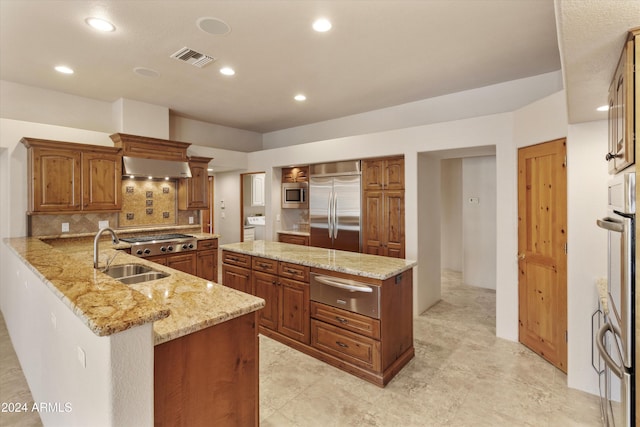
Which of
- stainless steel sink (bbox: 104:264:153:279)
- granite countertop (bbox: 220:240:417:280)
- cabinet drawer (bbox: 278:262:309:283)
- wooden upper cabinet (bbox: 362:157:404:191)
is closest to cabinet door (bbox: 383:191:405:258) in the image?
wooden upper cabinet (bbox: 362:157:404:191)

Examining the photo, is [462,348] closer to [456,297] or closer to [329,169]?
[456,297]

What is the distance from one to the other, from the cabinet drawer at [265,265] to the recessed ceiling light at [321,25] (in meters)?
2.22

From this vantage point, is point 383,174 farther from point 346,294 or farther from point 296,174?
point 346,294

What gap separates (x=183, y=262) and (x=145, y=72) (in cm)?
266

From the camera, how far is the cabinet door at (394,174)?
4.32 metres

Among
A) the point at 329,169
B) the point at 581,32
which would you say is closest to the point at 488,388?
the point at 581,32

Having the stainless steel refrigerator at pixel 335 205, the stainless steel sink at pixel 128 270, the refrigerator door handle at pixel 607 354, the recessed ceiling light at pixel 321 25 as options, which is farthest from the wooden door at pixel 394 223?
the stainless steel sink at pixel 128 270

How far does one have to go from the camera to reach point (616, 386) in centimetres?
158

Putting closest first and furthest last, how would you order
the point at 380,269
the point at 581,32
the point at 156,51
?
1. the point at 581,32
2. the point at 380,269
3. the point at 156,51

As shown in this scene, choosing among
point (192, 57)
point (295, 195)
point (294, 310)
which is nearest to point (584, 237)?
point (294, 310)

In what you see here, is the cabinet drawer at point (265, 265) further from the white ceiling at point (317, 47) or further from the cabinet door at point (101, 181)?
the cabinet door at point (101, 181)

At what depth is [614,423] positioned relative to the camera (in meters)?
1.56

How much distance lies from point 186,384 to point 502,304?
10.9 feet

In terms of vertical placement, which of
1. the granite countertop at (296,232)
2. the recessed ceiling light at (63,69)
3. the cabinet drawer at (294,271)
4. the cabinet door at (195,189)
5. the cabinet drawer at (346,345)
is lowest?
the cabinet drawer at (346,345)
